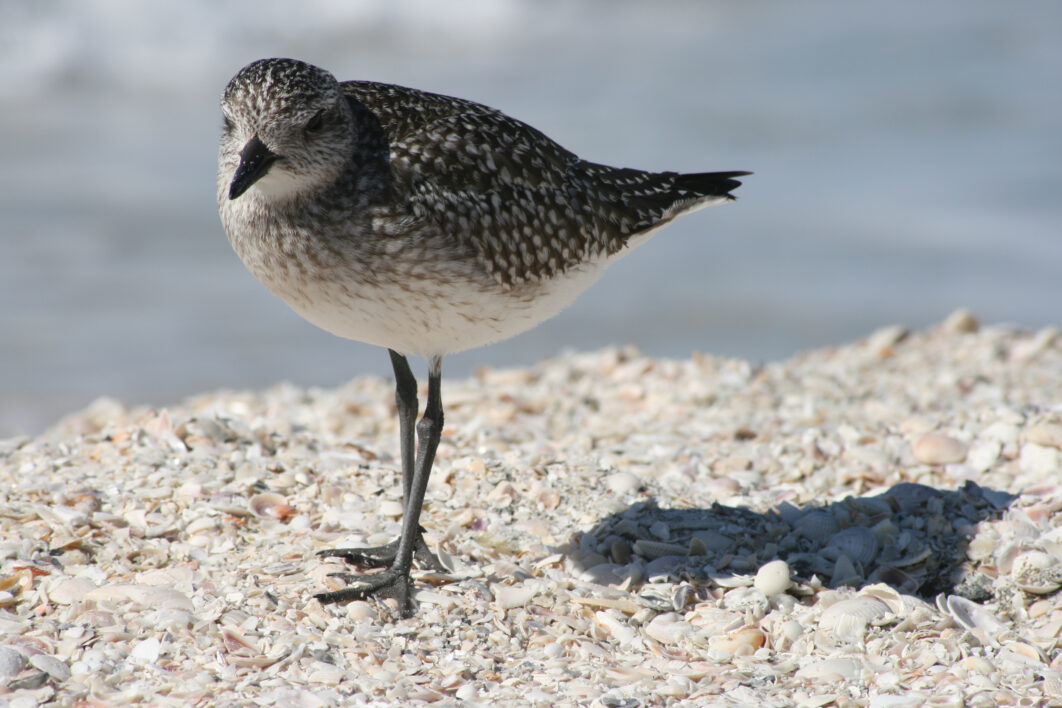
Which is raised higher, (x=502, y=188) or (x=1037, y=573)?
(x=502, y=188)

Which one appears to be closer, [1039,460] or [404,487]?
[404,487]

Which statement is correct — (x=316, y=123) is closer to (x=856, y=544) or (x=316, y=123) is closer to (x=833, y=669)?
(x=833, y=669)

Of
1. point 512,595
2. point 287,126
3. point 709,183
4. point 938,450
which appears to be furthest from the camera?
point 938,450

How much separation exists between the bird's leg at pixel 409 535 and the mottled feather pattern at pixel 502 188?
657mm

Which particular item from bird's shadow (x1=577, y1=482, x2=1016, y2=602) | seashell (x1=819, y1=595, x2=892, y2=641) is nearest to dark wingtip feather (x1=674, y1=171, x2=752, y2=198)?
bird's shadow (x1=577, y1=482, x2=1016, y2=602)

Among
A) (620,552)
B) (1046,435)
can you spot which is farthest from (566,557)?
(1046,435)

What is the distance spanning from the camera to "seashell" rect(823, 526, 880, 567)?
5.22m

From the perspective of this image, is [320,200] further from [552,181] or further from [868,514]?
[868,514]

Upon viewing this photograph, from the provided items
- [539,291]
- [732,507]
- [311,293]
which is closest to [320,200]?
[311,293]

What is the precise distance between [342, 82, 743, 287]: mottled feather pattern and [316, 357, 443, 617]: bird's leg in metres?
0.66

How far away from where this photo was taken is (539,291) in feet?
16.8

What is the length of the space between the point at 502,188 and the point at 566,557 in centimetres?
181

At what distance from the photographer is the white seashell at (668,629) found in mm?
4617

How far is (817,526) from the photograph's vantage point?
5496 millimetres
